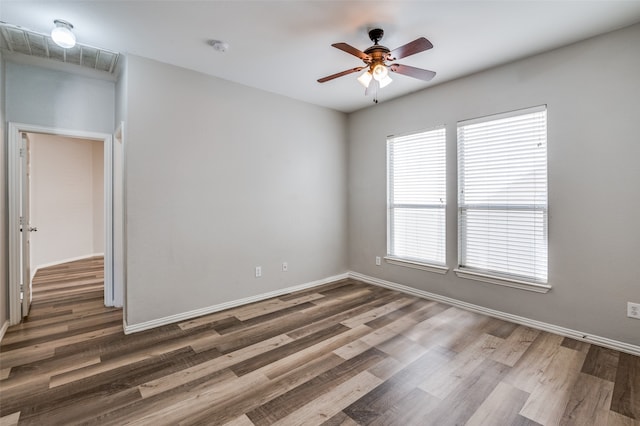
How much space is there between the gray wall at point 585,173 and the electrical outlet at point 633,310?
0.04 metres

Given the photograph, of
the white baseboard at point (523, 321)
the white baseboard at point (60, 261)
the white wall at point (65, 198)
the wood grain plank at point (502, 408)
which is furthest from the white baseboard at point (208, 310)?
the white wall at point (65, 198)

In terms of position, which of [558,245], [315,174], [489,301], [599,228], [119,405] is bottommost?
[119,405]

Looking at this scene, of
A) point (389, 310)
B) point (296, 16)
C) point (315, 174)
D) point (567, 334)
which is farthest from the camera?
point (315, 174)

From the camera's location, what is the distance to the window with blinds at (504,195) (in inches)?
117

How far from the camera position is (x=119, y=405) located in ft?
6.18

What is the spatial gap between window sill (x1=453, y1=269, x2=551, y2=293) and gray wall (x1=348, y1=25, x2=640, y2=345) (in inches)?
2.3

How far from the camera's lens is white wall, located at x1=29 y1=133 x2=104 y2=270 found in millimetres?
5520

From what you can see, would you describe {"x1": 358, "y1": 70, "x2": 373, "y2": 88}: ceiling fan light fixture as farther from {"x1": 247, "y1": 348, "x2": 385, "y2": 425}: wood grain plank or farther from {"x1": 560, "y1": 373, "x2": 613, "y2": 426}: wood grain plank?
{"x1": 560, "y1": 373, "x2": 613, "y2": 426}: wood grain plank

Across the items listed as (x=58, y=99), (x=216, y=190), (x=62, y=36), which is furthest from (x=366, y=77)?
(x=58, y=99)

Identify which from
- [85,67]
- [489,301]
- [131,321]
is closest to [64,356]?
[131,321]

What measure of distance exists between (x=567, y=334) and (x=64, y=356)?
4.55m

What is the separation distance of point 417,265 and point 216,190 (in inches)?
111

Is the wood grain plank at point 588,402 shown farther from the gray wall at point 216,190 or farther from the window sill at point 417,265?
the gray wall at point 216,190

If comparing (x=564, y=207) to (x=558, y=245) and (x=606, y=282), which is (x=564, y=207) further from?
(x=606, y=282)
